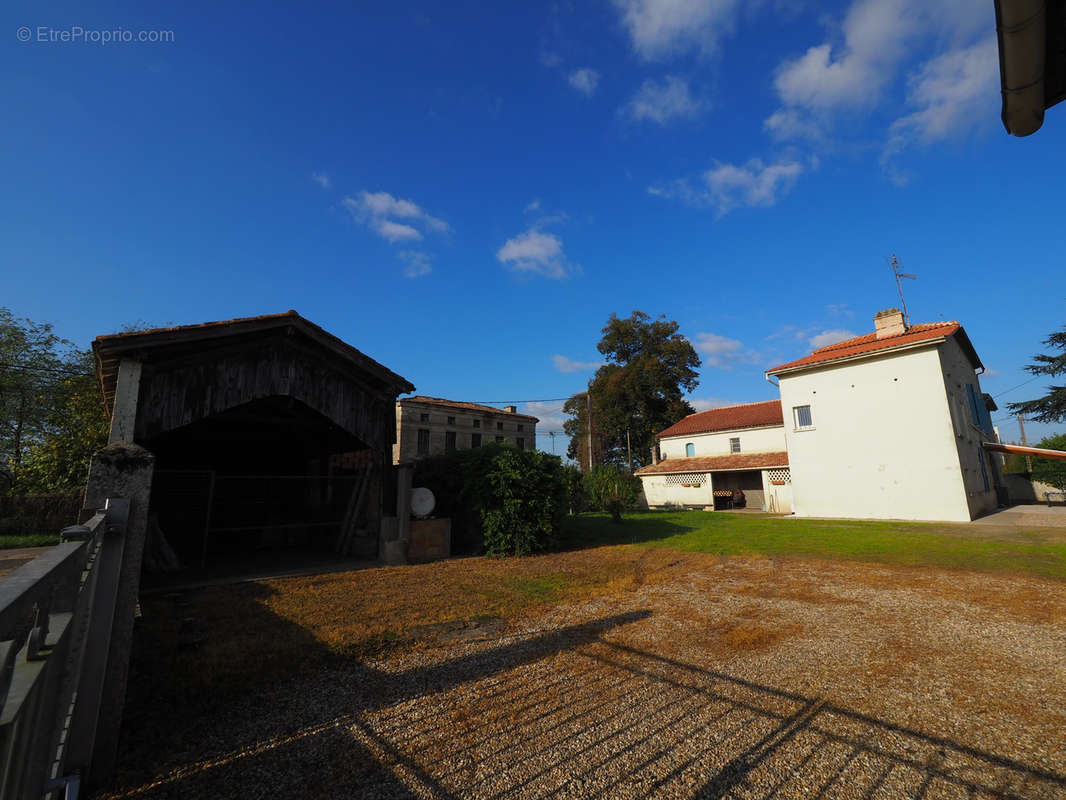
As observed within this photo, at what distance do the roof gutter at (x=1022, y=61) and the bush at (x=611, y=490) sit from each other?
1737 centimetres

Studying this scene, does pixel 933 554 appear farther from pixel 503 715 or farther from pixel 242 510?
pixel 242 510

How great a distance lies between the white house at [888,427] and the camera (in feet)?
53.9

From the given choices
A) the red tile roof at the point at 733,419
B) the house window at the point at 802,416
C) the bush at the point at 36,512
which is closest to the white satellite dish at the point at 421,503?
the bush at the point at 36,512

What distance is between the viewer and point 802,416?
798 inches

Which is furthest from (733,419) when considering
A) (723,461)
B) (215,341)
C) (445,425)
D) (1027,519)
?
(215,341)

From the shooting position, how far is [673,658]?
4.50m

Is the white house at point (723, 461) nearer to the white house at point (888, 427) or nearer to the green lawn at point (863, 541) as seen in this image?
the white house at point (888, 427)

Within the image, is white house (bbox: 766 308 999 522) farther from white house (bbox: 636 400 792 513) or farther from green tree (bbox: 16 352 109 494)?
green tree (bbox: 16 352 109 494)

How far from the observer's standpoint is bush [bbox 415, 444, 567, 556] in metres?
10.9

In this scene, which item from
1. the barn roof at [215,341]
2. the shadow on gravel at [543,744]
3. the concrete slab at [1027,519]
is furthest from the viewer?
the concrete slab at [1027,519]

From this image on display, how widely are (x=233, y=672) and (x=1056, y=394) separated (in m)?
45.8

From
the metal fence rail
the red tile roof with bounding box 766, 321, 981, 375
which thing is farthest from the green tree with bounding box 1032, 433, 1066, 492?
the metal fence rail

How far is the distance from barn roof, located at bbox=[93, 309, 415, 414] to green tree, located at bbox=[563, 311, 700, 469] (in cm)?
3072

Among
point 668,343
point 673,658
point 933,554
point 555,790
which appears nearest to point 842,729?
point 673,658
